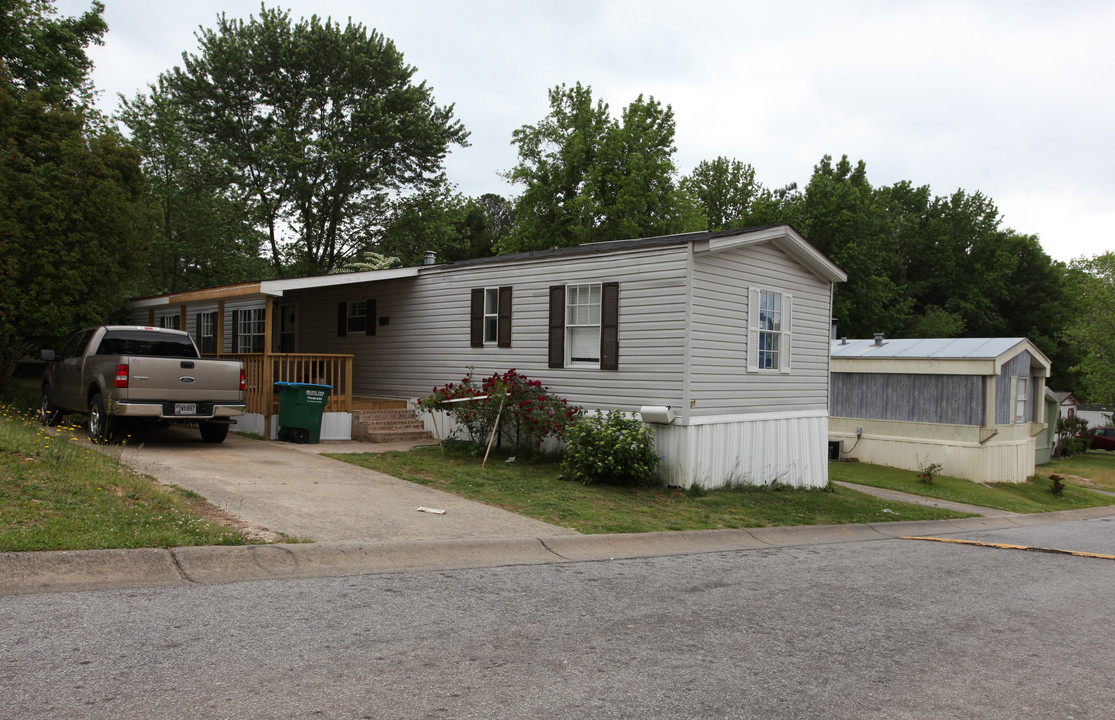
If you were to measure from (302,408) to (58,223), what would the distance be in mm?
6633

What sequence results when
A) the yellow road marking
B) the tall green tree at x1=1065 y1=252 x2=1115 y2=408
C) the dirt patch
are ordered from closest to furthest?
1. the dirt patch
2. the yellow road marking
3. the tall green tree at x1=1065 y1=252 x2=1115 y2=408

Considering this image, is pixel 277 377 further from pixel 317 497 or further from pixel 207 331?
pixel 207 331

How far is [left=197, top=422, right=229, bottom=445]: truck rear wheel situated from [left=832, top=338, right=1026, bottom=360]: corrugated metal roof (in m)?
19.2

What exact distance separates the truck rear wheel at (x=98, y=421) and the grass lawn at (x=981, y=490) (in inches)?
646

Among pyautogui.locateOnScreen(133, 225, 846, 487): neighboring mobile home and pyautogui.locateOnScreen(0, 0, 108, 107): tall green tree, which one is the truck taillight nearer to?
pyautogui.locateOnScreen(133, 225, 846, 487): neighboring mobile home

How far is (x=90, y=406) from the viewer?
1241 cm

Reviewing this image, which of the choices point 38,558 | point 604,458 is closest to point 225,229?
point 604,458

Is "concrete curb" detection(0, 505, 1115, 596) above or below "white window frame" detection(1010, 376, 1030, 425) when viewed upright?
below

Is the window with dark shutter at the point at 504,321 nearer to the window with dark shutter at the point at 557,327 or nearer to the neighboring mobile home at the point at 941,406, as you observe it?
the window with dark shutter at the point at 557,327

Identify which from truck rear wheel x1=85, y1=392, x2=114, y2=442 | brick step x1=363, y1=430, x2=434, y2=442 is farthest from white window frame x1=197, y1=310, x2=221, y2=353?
truck rear wheel x1=85, y1=392, x2=114, y2=442

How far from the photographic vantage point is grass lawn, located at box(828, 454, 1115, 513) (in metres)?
18.7

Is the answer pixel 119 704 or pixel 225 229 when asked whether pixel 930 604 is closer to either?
pixel 119 704

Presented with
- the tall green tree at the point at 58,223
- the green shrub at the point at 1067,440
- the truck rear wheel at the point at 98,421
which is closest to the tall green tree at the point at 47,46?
the tall green tree at the point at 58,223

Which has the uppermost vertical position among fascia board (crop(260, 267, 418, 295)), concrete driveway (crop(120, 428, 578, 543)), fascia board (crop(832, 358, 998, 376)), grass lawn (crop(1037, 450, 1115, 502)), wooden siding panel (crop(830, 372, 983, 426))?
fascia board (crop(260, 267, 418, 295))
